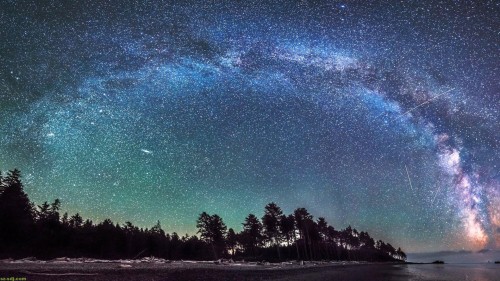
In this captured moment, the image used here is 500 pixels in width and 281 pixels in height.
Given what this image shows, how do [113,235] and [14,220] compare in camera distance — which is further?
[113,235]

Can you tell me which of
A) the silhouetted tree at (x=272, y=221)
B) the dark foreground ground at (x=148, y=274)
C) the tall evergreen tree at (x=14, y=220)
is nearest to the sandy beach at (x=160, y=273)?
the dark foreground ground at (x=148, y=274)

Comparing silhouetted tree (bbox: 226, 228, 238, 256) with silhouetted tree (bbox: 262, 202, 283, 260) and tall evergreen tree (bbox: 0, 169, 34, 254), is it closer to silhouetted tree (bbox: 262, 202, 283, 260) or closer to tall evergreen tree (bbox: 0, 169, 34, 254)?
silhouetted tree (bbox: 262, 202, 283, 260)

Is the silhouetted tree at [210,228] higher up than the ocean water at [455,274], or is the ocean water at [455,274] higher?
the silhouetted tree at [210,228]

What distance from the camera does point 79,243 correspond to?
8400cm

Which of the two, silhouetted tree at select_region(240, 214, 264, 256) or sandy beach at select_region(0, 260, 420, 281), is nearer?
sandy beach at select_region(0, 260, 420, 281)

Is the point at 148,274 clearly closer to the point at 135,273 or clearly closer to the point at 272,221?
the point at 135,273

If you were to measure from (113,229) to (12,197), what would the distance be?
29155mm

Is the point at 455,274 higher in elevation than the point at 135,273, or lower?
lower

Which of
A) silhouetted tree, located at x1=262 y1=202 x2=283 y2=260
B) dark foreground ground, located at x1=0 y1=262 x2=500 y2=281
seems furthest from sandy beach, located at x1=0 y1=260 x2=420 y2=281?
silhouetted tree, located at x1=262 y1=202 x2=283 y2=260

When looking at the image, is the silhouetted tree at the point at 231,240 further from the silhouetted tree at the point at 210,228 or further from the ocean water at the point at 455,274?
the ocean water at the point at 455,274

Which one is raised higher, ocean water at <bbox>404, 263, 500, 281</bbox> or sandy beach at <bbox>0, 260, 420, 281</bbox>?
sandy beach at <bbox>0, 260, 420, 281</bbox>

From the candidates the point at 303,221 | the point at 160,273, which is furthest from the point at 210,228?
the point at 160,273

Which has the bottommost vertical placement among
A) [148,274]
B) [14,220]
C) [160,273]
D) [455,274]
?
[455,274]

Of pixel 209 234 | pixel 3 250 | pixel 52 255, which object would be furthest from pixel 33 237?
A: pixel 209 234
